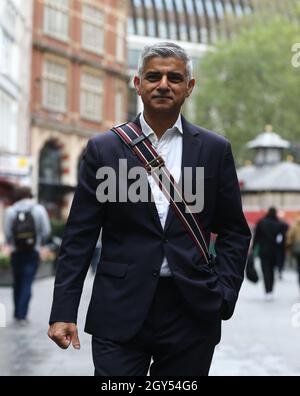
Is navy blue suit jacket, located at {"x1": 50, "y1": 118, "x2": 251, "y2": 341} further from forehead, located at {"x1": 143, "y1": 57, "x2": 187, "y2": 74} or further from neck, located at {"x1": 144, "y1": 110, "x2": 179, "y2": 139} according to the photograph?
forehead, located at {"x1": 143, "y1": 57, "x2": 187, "y2": 74}

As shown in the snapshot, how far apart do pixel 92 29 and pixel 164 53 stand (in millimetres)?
45861

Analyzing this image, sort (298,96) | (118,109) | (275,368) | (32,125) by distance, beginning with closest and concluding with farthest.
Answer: (275,368) < (32,125) < (118,109) < (298,96)

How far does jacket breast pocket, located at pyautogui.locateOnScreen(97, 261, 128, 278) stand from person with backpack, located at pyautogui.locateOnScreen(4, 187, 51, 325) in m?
8.71

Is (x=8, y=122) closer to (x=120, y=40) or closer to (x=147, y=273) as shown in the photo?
(x=120, y=40)

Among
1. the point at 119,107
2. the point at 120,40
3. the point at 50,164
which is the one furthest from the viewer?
the point at 120,40

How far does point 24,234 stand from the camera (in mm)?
12750

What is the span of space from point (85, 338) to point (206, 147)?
724cm

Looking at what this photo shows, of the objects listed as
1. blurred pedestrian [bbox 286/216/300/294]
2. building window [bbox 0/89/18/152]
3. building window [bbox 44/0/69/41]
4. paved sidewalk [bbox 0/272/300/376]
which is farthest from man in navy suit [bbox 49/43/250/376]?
building window [bbox 44/0/69/41]

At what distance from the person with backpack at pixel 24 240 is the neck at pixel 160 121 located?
865cm

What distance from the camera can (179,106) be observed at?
420cm

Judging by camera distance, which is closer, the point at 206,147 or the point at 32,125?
the point at 206,147

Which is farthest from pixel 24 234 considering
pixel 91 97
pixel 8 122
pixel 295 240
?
pixel 91 97
